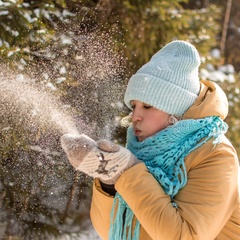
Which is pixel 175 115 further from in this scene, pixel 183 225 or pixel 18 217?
pixel 18 217

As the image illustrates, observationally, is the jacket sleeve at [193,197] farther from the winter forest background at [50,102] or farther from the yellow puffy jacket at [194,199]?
the winter forest background at [50,102]

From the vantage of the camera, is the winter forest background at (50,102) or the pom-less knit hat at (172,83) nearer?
the pom-less knit hat at (172,83)

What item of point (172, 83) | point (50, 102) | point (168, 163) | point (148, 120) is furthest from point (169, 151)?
point (50, 102)

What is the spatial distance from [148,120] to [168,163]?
0.21m

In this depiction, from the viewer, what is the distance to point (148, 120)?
2277 millimetres

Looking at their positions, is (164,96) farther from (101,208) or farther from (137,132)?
(101,208)

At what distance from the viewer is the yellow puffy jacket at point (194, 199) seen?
6.55ft

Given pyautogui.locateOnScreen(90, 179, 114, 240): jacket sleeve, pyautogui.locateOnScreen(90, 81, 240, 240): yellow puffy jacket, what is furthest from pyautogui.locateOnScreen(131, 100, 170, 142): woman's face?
pyautogui.locateOnScreen(90, 179, 114, 240): jacket sleeve

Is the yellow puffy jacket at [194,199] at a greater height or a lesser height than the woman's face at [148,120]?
lesser

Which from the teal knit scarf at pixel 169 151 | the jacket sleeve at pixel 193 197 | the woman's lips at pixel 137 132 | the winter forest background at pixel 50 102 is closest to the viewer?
the jacket sleeve at pixel 193 197

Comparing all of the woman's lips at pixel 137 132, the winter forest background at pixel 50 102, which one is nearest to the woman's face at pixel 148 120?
the woman's lips at pixel 137 132

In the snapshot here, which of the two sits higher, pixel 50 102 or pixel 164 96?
pixel 164 96

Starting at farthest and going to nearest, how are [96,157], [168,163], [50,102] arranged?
1. [50,102]
2. [168,163]
3. [96,157]

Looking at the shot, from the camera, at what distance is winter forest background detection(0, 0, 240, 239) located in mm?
3762
